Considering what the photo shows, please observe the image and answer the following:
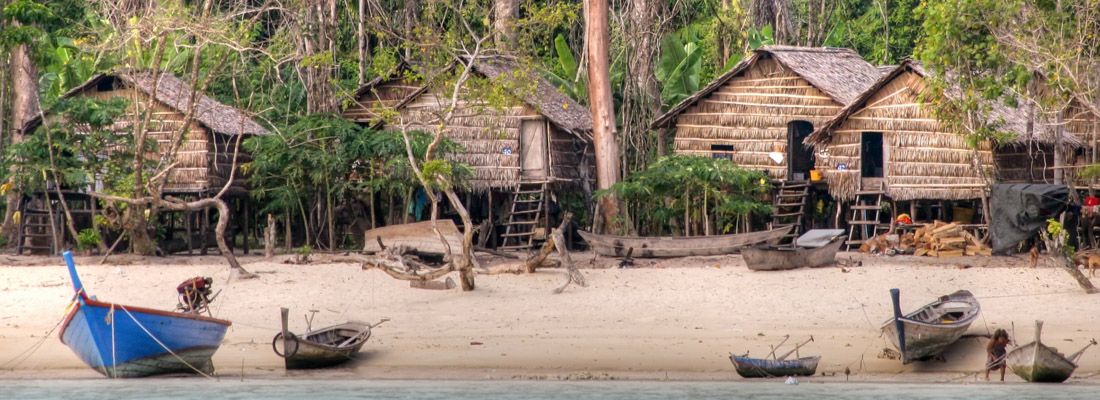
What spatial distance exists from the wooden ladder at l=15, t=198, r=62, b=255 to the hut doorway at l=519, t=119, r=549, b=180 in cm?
787

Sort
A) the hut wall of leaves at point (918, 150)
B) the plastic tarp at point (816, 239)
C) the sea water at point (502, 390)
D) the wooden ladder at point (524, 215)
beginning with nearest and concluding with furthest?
the sea water at point (502, 390) → the plastic tarp at point (816, 239) → the hut wall of leaves at point (918, 150) → the wooden ladder at point (524, 215)

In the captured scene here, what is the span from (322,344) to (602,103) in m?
11.9

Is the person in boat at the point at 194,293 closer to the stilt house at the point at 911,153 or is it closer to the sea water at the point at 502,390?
the sea water at the point at 502,390

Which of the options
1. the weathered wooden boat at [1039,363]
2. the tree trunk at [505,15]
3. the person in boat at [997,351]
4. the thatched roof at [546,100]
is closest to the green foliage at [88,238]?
the thatched roof at [546,100]

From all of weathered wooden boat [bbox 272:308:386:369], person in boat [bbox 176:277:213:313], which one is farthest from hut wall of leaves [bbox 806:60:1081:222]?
person in boat [bbox 176:277:213:313]

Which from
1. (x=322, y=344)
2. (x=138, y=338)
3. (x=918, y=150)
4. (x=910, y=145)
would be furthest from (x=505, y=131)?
(x=138, y=338)

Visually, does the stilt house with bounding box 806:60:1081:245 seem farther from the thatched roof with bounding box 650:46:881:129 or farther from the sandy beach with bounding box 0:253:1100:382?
the sandy beach with bounding box 0:253:1100:382

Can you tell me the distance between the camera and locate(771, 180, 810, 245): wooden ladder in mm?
26641

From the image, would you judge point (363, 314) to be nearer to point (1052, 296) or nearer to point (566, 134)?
point (1052, 296)

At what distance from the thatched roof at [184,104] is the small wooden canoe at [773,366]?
12.5 m

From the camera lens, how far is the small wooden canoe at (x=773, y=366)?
15547 millimetres

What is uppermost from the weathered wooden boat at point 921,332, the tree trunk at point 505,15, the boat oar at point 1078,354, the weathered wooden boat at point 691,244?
the tree trunk at point 505,15

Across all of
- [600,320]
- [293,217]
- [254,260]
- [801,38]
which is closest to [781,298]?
[600,320]

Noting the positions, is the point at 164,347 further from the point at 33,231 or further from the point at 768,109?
the point at 768,109
